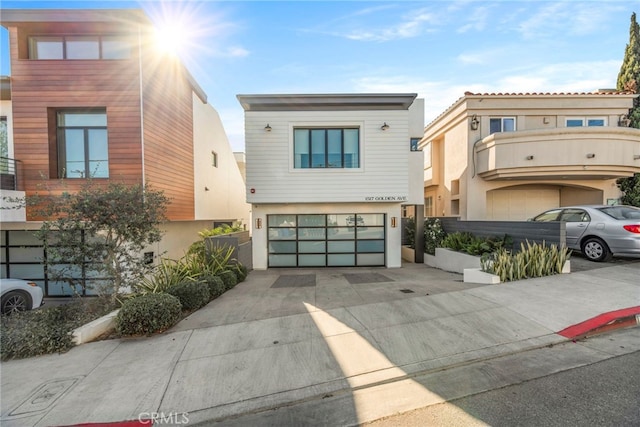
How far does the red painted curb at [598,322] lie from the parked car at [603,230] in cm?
355

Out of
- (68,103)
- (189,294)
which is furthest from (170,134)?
(189,294)

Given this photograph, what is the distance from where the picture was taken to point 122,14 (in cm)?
869

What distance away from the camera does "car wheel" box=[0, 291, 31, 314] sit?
7.30 m

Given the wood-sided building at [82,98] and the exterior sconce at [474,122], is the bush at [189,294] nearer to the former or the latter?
the wood-sided building at [82,98]

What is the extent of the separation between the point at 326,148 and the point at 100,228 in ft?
25.2

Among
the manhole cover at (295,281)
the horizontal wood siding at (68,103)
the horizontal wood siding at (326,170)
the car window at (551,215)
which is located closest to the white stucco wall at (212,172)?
the horizontal wood siding at (326,170)

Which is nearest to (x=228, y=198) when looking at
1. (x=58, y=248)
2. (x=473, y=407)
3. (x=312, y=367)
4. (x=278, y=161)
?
(x=278, y=161)

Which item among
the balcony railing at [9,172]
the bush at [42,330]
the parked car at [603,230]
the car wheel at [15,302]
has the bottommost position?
the car wheel at [15,302]

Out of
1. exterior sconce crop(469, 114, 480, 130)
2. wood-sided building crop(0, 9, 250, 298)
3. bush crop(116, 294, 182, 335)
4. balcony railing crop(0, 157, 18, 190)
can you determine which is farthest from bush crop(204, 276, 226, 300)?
exterior sconce crop(469, 114, 480, 130)

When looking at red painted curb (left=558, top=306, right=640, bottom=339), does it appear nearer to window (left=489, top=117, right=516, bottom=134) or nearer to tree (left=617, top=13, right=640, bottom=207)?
window (left=489, top=117, right=516, bottom=134)

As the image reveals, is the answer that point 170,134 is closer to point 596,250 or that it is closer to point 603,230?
point 603,230

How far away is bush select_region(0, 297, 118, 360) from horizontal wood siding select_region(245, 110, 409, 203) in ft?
20.3

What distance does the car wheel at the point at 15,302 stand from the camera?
24.0 ft

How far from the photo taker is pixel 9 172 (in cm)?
839
